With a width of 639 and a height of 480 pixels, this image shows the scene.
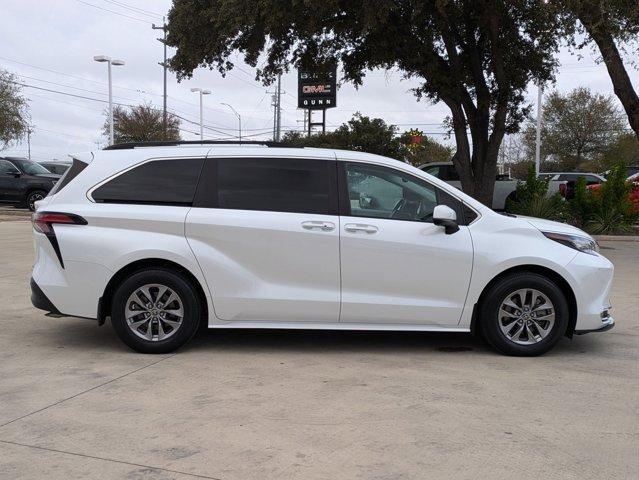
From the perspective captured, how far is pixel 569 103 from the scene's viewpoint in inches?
2073

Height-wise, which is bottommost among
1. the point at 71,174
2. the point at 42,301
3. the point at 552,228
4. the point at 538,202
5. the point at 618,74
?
the point at 42,301

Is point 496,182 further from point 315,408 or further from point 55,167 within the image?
point 315,408

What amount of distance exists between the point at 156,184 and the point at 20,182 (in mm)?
17822

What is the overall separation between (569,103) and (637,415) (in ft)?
176

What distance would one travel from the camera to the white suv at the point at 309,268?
544 cm

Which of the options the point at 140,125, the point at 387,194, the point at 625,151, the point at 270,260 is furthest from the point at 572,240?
the point at 140,125

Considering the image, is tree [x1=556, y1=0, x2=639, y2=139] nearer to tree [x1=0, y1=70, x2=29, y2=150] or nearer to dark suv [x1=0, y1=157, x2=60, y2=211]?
dark suv [x1=0, y1=157, x2=60, y2=211]

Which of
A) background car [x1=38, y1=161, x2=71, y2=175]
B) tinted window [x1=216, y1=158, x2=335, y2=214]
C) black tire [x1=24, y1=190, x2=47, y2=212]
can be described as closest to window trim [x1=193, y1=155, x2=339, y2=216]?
tinted window [x1=216, y1=158, x2=335, y2=214]

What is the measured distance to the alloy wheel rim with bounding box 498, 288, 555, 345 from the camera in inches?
216

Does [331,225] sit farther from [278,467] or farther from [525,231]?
[278,467]

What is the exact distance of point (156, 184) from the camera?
18.6ft

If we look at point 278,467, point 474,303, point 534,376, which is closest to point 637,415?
point 534,376

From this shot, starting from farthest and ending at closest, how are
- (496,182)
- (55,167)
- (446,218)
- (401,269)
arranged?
1. (55,167)
2. (496,182)
3. (401,269)
4. (446,218)

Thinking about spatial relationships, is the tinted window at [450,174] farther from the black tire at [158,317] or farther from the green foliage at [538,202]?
the black tire at [158,317]
